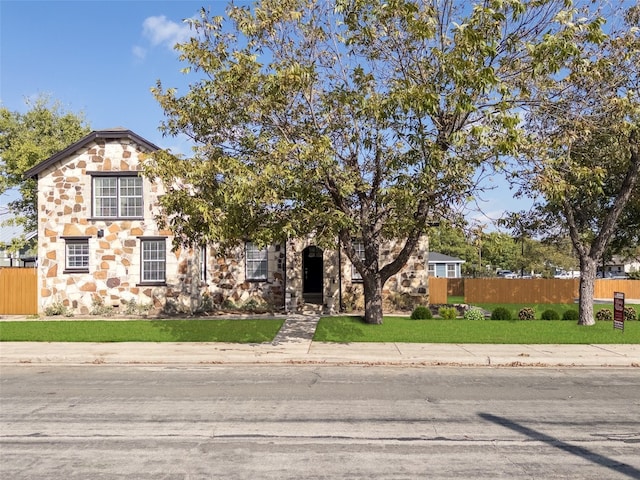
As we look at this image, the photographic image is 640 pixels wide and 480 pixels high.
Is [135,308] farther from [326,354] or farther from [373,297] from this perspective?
[326,354]

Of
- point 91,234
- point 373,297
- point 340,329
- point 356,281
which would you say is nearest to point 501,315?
point 373,297

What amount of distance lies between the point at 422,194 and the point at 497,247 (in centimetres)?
208

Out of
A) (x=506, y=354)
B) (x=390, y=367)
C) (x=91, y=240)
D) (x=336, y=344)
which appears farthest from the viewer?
(x=91, y=240)

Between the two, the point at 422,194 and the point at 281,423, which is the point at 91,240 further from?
the point at 281,423

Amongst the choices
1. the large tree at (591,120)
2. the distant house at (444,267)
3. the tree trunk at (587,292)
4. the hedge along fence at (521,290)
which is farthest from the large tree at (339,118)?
the distant house at (444,267)

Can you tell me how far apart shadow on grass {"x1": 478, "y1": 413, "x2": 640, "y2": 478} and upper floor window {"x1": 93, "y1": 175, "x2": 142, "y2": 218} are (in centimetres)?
1752

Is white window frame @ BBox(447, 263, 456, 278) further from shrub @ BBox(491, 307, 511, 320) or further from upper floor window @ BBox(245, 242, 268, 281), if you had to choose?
shrub @ BBox(491, 307, 511, 320)

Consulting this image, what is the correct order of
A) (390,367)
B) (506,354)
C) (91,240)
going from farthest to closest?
(91,240)
(506,354)
(390,367)

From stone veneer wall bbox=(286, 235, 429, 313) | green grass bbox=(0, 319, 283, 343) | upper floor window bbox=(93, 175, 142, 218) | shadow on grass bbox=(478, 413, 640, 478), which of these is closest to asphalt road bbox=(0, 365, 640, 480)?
shadow on grass bbox=(478, 413, 640, 478)

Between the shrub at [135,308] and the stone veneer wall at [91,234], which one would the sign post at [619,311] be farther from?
the shrub at [135,308]

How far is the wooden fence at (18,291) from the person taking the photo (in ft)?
71.5

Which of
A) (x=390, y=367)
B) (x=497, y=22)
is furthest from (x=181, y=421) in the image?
(x=497, y=22)

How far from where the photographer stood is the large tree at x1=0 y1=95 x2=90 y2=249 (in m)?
28.2

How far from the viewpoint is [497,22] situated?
10.9m
